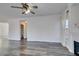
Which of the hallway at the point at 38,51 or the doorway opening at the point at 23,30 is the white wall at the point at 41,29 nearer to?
the doorway opening at the point at 23,30

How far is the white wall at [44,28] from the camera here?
10516 millimetres

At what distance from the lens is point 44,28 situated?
1115 centimetres

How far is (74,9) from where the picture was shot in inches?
252

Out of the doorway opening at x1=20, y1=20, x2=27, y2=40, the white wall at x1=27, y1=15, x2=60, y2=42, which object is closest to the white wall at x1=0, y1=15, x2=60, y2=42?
the white wall at x1=27, y1=15, x2=60, y2=42

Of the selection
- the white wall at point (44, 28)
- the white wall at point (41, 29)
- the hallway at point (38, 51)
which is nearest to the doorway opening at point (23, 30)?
the white wall at point (41, 29)

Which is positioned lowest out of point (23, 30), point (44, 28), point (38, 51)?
point (38, 51)

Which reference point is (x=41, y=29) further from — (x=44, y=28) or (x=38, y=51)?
(x=38, y=51)

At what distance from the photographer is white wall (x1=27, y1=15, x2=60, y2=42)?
34.5ft

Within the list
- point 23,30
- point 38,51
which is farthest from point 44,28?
point 38,51

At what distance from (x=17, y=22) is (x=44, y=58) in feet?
37.9

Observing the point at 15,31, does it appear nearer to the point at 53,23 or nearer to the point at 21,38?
the point at 21,38

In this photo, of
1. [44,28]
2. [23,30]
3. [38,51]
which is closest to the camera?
[38,51]

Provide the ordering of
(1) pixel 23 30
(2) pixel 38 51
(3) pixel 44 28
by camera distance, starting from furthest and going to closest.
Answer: (1) pixel 23 30 → (3) pixel 44 28 → (2) pixel 38 51

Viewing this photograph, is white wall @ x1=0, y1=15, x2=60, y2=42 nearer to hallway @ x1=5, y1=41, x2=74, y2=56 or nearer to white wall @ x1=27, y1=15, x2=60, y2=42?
white wall @ x1=27, y1=15, x2=60, y2=42
